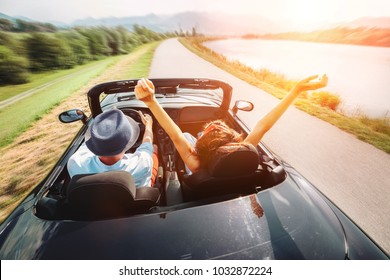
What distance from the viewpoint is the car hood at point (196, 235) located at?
1.39 m

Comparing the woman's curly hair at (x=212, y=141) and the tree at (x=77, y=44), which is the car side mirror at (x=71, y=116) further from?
the tree at (x=77, y=44)

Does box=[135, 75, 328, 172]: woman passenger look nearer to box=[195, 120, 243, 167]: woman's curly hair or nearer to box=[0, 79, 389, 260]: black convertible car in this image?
box=[195, 120, 243, 167]: woman's curly hair

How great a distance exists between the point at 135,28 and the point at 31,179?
4508cm

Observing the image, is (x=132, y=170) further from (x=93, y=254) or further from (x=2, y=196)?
(x=2, y=196)

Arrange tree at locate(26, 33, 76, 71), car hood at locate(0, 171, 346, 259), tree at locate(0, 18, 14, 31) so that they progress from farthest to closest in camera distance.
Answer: tree at locate(26, 33, 76, 71), tree at locate(0, 18, 14, 31), car hood at locate(0, 171, 346, 259)

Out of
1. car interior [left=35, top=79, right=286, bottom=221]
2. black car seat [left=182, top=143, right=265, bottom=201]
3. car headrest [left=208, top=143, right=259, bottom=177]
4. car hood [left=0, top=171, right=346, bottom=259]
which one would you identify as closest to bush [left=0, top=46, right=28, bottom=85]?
car interior [left=35, top=79, right=286, bottom=221]

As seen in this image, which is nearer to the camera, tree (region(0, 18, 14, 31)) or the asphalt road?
the asphalt road

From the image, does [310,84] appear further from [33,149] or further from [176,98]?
[33,149]

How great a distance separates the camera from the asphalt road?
329cm

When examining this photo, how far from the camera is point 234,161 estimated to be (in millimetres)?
1607

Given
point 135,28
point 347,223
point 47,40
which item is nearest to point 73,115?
point 347,223

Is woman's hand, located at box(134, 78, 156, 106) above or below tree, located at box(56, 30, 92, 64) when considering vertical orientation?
above

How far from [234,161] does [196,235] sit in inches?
18.8

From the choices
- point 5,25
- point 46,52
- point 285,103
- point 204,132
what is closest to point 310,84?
point 285,103
